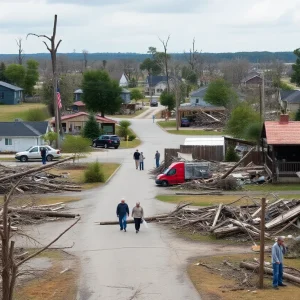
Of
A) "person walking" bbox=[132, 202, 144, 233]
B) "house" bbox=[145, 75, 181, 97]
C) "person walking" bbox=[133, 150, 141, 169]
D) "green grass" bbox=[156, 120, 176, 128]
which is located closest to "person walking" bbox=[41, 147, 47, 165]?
"person walking" bbox=[133, 150, 141, 169]

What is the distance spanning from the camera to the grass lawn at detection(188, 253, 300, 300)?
19.8 meters

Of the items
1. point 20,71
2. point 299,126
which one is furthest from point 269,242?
point 20,71

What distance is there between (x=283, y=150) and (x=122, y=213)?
17059 millimetres

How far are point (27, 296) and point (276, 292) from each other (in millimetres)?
6238

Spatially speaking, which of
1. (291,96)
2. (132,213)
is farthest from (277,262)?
(291,96)

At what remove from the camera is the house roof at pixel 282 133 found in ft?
137

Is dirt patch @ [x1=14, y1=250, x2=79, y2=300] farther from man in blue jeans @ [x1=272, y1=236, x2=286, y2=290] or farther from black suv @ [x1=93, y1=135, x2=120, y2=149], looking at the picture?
black suv @ [x1=93, y1=135, x2=120, y2=149]

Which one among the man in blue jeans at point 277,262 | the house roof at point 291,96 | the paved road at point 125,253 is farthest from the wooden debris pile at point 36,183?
the house roof at point 291,96

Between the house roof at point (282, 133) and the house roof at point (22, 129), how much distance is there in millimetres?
25174

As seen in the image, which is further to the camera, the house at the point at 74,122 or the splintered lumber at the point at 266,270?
the house at the point at 74,122

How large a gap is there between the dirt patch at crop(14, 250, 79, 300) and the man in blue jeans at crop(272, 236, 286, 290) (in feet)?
16.7

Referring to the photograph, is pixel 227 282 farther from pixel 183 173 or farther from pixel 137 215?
pixel 183 173

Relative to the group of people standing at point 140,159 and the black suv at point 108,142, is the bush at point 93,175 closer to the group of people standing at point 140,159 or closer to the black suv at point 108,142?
the group of people standing at point 140,159

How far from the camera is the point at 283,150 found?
142 feet
